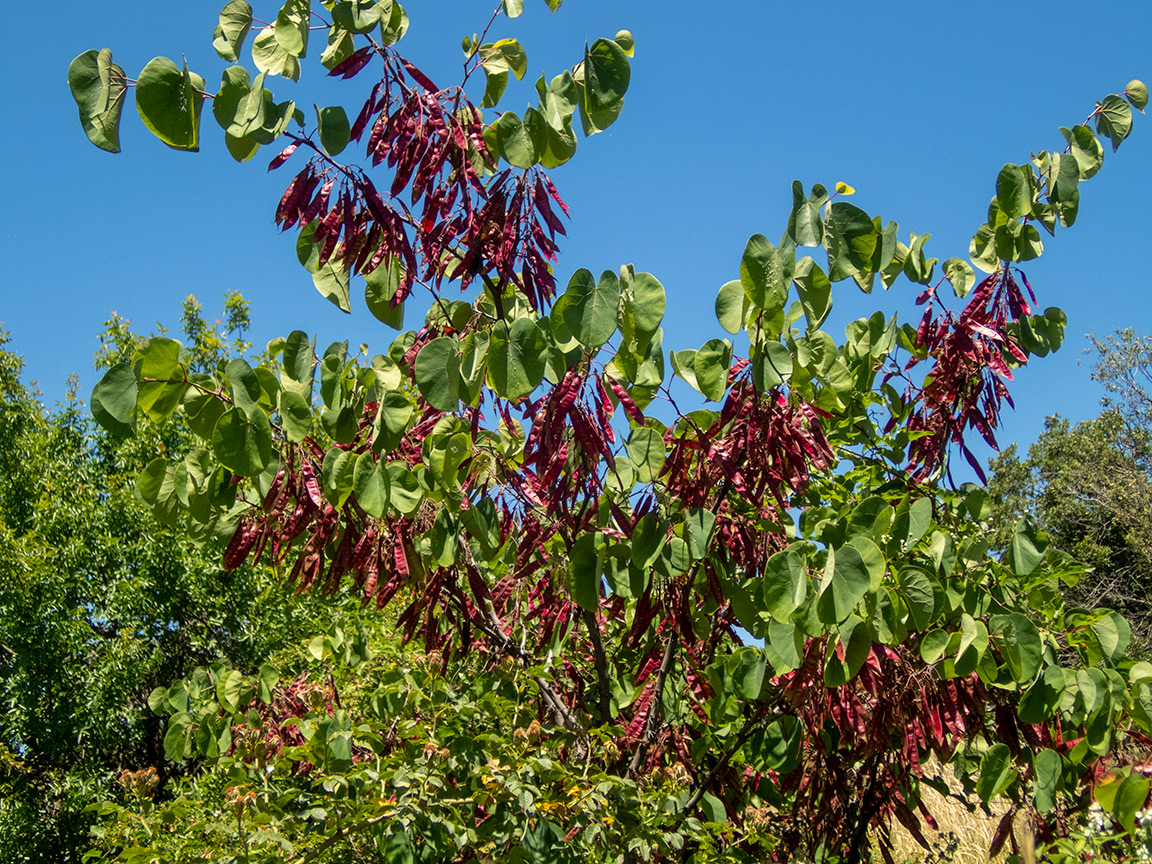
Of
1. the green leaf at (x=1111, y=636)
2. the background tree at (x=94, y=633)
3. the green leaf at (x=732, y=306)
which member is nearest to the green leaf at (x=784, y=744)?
the green leaf at (x=1111, y=636)

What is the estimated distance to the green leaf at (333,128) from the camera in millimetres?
1708

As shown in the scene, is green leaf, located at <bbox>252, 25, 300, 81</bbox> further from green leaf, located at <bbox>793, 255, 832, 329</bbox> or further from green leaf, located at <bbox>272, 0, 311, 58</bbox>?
green leaf, located at <bbox>793, 255, 832, 329</bbox>

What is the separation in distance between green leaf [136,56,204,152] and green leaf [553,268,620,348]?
2.43 feet

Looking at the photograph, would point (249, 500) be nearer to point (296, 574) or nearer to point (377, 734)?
point (296, 574)

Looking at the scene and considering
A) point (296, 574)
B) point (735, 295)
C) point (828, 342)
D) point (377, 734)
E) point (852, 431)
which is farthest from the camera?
point (852, 431)

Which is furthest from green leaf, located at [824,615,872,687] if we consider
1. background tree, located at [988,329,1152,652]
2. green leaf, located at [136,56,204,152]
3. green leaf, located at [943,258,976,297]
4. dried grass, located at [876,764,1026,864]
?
background tree, located at [988,329,1152,652]

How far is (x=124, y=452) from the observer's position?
10297 mm

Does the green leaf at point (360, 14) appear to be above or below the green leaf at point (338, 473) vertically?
above

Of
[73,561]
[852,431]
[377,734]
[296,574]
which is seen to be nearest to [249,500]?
[296,574]

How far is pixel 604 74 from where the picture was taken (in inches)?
66.5

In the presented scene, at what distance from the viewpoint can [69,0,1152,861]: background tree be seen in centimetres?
159

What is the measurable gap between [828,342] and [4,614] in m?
10.3

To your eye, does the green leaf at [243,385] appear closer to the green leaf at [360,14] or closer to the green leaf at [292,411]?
the green leaf at [292,411]

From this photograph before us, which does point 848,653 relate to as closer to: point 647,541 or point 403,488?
point 647,541
